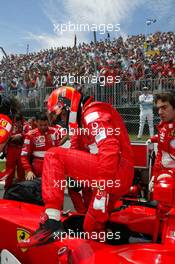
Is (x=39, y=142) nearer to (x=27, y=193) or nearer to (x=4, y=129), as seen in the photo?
(x=27, y=193)

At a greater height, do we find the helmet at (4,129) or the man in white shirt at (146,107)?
the man in white shirt at (146,107)

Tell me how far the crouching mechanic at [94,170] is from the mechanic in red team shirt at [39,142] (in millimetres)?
3075

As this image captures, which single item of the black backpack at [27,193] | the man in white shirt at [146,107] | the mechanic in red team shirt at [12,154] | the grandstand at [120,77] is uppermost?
the grandstand at [120,77]

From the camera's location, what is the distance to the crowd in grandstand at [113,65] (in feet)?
38.9

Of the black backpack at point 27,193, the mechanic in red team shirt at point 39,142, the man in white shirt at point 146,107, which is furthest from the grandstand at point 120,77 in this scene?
the black backpack at point 27,193

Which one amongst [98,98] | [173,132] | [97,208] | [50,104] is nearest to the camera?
[97,208]

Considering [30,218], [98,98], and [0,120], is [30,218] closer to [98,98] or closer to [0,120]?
[0,120]

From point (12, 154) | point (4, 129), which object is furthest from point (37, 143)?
point (4, 129)

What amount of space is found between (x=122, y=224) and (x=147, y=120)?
8790 millimetres

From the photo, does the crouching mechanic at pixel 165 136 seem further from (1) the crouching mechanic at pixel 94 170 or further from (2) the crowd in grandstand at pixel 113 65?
(2) the crowd in grandstand at pixel 113 65

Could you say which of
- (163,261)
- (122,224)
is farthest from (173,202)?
(122,224)

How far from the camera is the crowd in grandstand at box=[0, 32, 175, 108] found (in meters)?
11.8

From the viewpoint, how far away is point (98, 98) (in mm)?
11586

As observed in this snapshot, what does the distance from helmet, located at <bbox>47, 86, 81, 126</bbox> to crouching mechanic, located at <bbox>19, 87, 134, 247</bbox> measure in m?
0.31
